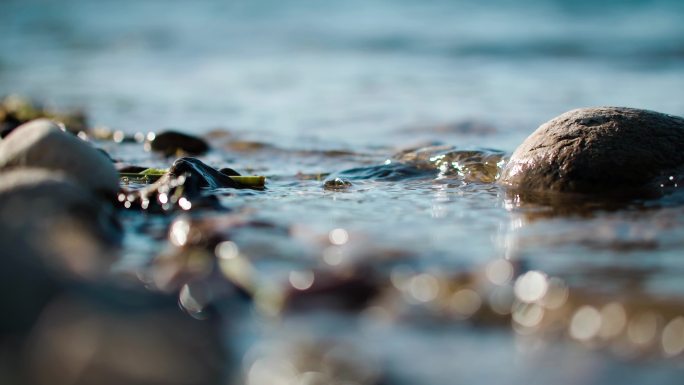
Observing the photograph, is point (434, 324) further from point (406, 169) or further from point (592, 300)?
point (406, 169)

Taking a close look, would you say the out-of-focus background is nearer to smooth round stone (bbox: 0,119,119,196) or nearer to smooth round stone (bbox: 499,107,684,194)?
smooth round stone (bbox: 499,107,684,194)

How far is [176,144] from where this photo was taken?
19.4ft

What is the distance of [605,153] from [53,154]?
8.74ft

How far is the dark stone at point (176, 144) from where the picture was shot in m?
5.86

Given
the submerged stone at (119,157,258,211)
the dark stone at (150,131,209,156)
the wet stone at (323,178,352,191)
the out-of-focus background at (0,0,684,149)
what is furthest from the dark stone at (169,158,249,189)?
the out-of-focus background at (0,0,684,149)

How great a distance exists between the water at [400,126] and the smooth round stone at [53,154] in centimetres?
29

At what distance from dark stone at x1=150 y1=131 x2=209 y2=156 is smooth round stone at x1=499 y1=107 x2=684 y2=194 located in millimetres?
2678

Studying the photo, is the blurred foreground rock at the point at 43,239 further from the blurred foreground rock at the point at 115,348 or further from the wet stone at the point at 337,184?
the wet stone at the point at 337,184

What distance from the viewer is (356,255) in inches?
116

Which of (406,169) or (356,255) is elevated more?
(406,169)

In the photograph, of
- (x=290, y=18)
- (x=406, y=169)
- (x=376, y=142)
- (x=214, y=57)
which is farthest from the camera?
(x=290, y=18)

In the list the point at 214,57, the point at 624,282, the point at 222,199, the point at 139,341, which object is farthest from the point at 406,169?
the point at 214,57

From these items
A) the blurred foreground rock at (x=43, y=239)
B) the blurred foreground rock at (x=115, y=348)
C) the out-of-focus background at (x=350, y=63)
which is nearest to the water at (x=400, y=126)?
the out-of-focus background at (x=350, y=63)

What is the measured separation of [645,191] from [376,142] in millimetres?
2753
